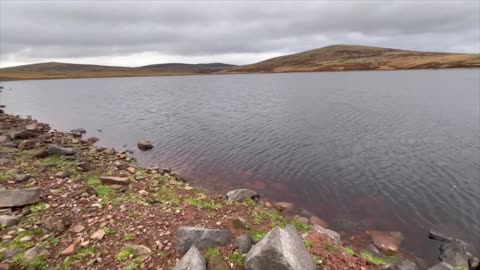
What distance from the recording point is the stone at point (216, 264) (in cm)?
795

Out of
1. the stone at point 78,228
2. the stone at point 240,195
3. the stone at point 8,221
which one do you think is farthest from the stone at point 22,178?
the stone at point 240,195

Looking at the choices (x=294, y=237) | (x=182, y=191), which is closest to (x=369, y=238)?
(x=294, y=237)

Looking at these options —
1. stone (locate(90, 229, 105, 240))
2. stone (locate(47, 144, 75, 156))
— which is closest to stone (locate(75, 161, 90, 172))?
stone (locate(47, 144, 75, 156))

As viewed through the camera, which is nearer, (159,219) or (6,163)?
(159,219)

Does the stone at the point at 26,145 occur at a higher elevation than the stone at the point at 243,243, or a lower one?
higher

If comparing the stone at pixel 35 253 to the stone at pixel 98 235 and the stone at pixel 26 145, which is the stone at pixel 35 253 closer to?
the stone at pixel 98 235

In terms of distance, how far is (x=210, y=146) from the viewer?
28.5 meters

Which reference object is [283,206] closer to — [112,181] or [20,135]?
[112,181]

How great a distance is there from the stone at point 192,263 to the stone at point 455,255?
10214 mm

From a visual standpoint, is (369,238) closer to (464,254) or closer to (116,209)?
(464,254)

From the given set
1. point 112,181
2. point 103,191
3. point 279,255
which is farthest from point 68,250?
point 279,255

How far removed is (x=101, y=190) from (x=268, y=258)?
9675 millimetres

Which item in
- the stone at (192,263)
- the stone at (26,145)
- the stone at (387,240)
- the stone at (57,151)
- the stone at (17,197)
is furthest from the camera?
the stone at (26,145)

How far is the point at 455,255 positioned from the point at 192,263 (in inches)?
429
